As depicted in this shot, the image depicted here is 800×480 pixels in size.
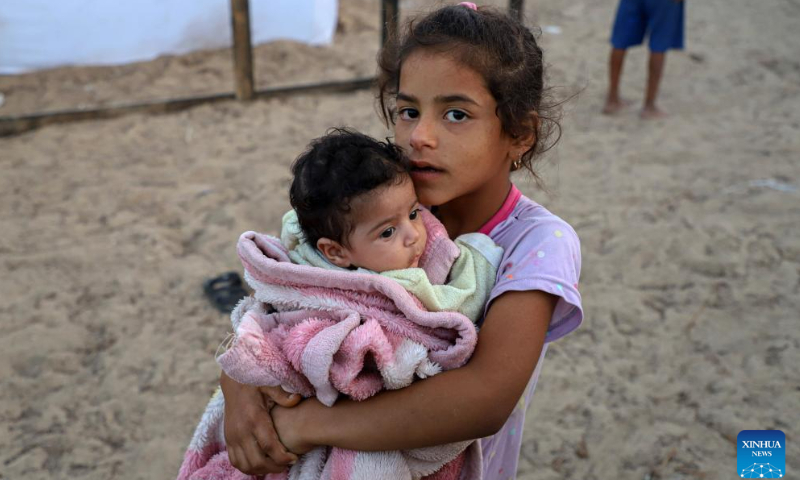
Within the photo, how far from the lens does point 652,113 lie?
5.54 meters

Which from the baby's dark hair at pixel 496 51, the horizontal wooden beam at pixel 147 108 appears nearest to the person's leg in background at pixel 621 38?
the horizontal wooden beam at pixel 147 108

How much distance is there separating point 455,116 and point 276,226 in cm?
273

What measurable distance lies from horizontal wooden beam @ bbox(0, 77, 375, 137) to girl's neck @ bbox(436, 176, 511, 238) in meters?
3.38

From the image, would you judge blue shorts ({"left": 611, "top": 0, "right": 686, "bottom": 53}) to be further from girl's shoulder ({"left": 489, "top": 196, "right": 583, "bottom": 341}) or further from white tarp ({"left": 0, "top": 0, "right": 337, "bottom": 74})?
girl's shoulder ({"left": 489, "top": 196, "right": 583, "bottom": 341})

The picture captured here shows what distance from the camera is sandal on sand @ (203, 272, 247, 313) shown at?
3.40m

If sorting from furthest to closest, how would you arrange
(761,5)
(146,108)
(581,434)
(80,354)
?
(761,5), (146,108), (80,354), (581,434)

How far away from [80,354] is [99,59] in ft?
12.9

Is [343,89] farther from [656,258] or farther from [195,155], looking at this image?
[656,258]

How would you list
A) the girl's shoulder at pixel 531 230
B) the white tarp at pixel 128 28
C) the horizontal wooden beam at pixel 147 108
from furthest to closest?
the white tarp at pixel 128 28 → the horizontal wooden beam at pixel 147 108 → the girl's shoulder at pixel 531 230

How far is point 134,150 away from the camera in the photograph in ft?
16.1

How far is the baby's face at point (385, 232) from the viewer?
138cm

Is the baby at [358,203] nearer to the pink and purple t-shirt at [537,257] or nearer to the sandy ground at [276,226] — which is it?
the pink and purple t-shirt at [537,257]

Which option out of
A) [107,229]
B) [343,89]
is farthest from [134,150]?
[343,89]

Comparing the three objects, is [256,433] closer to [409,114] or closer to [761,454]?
[409,114]
